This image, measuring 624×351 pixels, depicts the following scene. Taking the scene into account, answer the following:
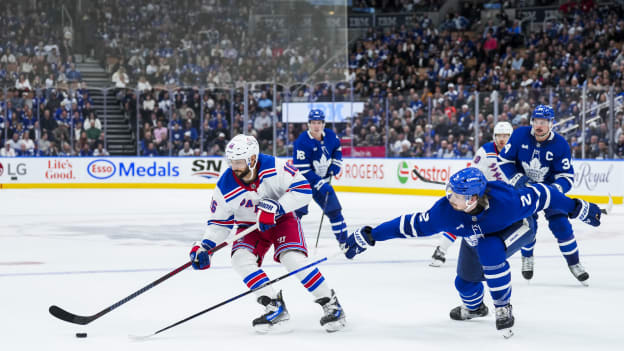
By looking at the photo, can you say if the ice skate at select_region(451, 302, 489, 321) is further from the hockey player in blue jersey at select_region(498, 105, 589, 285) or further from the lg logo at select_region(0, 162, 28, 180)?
the lg logo at select_region(0, 162, 28, 180)

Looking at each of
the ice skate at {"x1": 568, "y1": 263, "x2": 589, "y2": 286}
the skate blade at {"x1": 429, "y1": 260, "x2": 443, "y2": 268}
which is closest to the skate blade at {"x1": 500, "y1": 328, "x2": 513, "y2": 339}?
the ice skate at {"x1": 568, "y1": 263, "x2": 589, "y2": 286}

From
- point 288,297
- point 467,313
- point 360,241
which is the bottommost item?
point 288,297

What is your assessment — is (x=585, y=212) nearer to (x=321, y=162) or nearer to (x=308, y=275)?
(x=308, y=275)

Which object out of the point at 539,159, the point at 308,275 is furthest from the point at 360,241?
the point at 539,159

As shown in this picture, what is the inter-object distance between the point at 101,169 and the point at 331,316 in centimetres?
1472

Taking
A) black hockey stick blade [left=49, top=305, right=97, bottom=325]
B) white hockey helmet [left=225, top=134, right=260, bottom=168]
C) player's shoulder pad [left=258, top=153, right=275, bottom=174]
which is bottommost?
black hockey stick blade [left=49, top=305, right=97, bottom=325]

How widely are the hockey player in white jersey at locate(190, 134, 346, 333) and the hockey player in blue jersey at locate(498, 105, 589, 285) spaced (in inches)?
83.4

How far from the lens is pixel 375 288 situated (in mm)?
6094

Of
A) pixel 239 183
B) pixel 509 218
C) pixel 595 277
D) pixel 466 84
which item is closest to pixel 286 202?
pixel 239 183

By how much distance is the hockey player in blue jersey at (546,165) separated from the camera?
6.14 meters

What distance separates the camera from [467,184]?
406cm

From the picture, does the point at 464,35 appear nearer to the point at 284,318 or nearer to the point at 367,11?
the point at 367,11

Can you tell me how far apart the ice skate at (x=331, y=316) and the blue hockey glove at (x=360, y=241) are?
0.33 metres

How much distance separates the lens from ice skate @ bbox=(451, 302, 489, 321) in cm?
494
